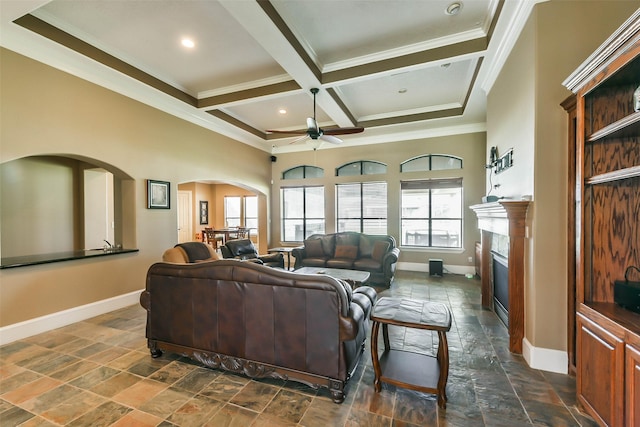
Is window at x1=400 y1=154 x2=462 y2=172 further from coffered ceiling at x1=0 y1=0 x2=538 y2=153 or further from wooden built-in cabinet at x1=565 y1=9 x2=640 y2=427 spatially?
wooden built-in cabinet at x1=565 y1=9 x2=640 y2=427

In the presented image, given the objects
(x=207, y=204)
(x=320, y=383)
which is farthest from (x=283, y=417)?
(x=207, y=204)

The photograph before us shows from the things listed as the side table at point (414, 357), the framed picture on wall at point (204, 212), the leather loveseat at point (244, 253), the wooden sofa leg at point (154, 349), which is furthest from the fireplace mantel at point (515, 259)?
the framed picture on wall at point (204, 212)

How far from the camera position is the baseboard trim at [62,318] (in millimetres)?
3006

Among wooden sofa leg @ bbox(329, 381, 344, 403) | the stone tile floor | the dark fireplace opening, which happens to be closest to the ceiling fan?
the dark fireplace opening

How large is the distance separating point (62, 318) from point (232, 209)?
788 centimetres

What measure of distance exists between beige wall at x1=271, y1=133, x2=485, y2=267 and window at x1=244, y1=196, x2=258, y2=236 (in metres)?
3.06

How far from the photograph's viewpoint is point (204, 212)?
35.4 feet

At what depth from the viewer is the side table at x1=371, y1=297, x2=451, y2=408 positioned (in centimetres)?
191

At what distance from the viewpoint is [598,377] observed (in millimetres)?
1657

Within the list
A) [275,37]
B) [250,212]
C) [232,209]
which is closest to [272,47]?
[275,37]

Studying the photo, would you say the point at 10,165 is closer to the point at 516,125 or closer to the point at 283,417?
the point at 283,417

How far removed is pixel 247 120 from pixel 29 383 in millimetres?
5535

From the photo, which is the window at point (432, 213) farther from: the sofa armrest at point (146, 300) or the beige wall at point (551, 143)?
the sofa armrest at point (146, 300)

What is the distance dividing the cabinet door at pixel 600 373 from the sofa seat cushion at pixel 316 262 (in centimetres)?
420
